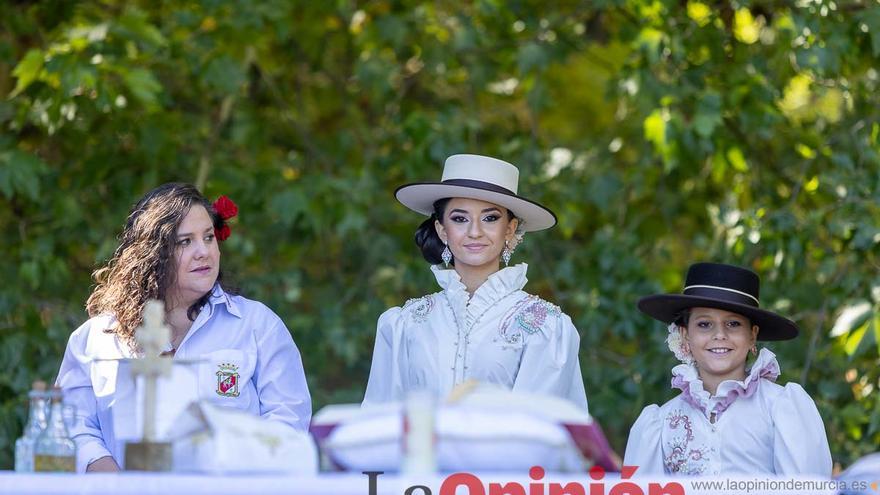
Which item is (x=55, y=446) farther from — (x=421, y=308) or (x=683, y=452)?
(x=683, y=452)

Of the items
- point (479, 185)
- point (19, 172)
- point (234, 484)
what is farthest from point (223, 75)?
point (234, 484)

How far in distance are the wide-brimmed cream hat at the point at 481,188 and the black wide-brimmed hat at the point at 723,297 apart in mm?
467

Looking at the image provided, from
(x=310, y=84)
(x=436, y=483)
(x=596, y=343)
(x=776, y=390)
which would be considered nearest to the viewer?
(x=436, y=483)

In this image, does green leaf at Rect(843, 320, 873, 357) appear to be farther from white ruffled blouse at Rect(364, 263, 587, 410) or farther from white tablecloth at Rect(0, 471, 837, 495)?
white tablecloth at Rect(0, 471, 837, 495)

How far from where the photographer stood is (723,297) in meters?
3.71

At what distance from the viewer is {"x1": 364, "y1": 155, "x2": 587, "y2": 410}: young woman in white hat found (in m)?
3.78

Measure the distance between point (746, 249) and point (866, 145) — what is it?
673 millimetres

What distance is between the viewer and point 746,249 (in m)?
5.36

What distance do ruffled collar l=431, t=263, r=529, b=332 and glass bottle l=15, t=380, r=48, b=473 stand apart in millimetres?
1566

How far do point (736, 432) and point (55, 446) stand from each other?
1952mm

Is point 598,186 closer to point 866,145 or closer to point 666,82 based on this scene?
point 666,82

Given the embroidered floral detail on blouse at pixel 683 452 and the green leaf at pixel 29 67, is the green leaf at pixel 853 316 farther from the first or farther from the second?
the green leaf at pixel 29 67

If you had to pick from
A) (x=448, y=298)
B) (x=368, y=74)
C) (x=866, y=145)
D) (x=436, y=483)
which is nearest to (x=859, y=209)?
(x=866, y=145)

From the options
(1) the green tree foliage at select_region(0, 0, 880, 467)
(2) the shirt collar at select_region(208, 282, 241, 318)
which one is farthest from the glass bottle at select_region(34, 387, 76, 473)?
(1) the green tree foliage at select_region(0, 0, 880, 467)
